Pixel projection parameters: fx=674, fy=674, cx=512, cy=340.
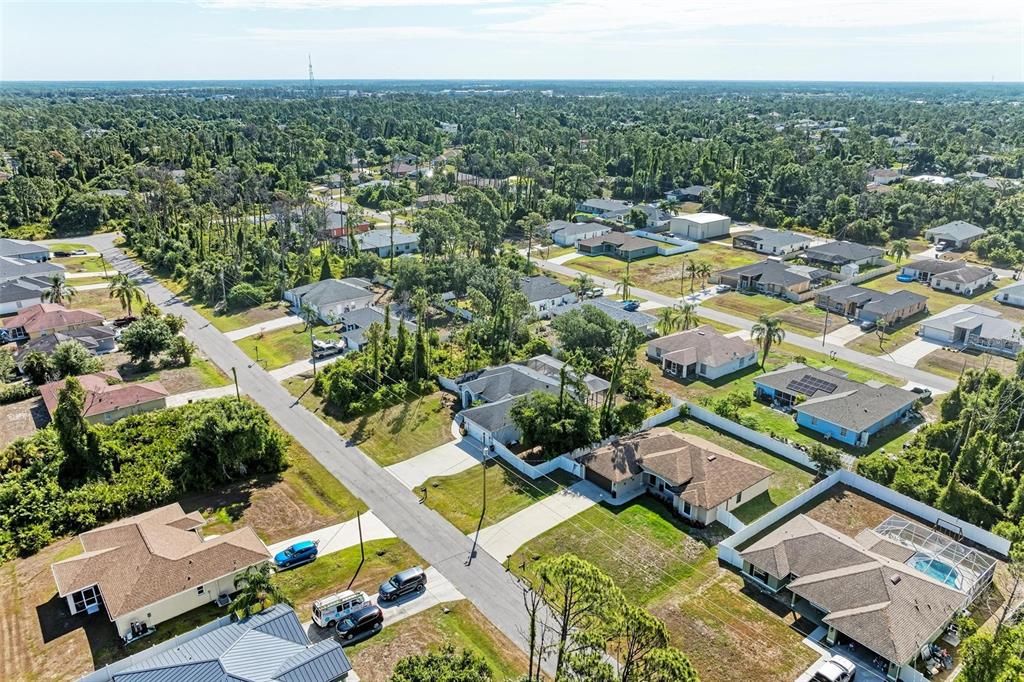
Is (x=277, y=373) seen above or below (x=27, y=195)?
below

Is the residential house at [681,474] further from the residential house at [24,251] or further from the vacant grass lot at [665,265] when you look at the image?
the residential house at [24,251]

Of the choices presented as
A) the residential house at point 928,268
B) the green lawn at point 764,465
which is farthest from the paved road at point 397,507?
the residential house at point 928,268

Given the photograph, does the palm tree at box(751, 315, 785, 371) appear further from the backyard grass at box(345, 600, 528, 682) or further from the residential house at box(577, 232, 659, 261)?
the backyard grass at box(345, 600, 528, 682)

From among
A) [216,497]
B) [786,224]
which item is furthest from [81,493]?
[786,224]

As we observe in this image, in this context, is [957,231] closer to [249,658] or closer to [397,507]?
[397,507]

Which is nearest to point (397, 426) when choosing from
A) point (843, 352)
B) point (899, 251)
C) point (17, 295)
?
point (843, 352)

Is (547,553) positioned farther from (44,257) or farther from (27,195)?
(27,195)

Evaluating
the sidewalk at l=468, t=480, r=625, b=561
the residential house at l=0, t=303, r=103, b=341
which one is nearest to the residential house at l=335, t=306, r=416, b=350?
the residential house at l=0, t=303, r=103, b=341
